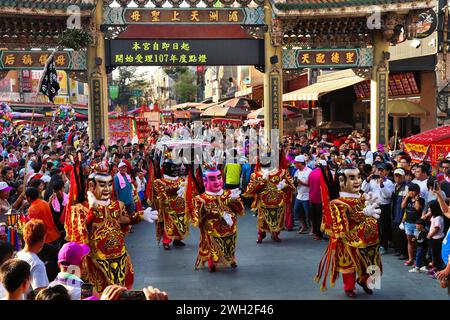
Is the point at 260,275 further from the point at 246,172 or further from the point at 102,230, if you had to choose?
Result: the point at 246,172

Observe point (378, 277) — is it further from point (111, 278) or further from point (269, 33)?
point (269, 33)

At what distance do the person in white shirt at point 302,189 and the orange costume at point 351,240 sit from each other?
4013mm

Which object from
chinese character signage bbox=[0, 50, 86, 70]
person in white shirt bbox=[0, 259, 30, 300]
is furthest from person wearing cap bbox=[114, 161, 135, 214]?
person in white shirt bbox=[0, 259, 30, 300]

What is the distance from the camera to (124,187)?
11.6m

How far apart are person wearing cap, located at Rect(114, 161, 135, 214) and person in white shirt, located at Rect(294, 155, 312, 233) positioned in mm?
3344

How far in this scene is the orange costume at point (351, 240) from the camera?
25.2 feet

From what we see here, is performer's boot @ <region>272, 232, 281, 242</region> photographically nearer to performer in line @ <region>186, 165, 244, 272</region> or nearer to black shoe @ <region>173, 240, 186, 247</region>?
black shoe @ <region>173, 240, 186, 247</region>

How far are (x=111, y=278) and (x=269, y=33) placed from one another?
11518 millimetres

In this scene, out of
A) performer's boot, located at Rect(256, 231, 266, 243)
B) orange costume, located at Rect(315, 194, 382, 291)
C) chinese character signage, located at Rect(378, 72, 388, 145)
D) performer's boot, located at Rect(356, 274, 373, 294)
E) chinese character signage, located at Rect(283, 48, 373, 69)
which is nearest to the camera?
orange costume, located at Rect(315, 194, 382, 291)

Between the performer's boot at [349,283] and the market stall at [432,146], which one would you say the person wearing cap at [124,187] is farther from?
the market stall at [432,146]

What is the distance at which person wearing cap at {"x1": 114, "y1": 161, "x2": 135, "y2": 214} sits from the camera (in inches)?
454

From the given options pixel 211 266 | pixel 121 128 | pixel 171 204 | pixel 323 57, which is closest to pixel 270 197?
pixel 171 204

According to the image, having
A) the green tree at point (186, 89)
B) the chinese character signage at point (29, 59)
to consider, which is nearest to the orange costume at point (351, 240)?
the chinese character signage at point (29, 59)

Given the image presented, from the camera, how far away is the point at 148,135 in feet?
76.9
